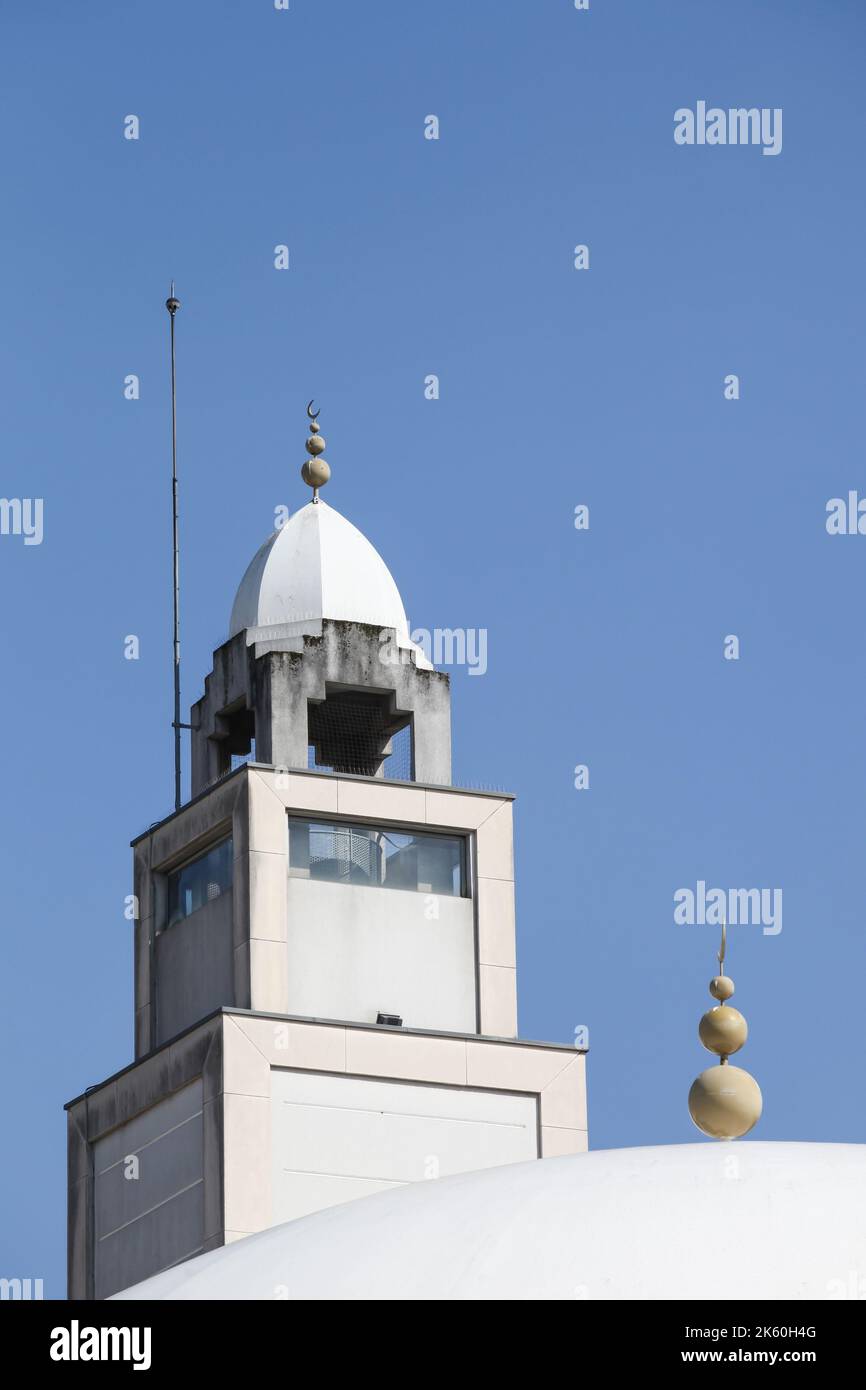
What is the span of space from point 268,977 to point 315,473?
9504 mm

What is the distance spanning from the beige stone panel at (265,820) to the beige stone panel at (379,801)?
1.07m

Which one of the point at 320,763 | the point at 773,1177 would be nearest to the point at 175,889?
the point at 320,763

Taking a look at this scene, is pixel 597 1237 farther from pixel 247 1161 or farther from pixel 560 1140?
pixel 560 1140

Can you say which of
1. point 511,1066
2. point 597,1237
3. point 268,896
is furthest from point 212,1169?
point 597,1237

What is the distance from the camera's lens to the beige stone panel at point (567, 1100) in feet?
150

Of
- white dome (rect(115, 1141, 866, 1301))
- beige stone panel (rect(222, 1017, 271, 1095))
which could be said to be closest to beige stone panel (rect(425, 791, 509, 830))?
beige stone panel (rect(222, 1017, 271, 1095))

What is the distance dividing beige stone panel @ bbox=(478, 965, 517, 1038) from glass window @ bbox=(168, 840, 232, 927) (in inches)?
165

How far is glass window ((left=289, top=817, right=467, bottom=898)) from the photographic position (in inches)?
1797

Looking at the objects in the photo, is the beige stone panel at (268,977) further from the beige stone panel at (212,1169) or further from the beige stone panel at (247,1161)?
the beige stone panel at (212,1169)
